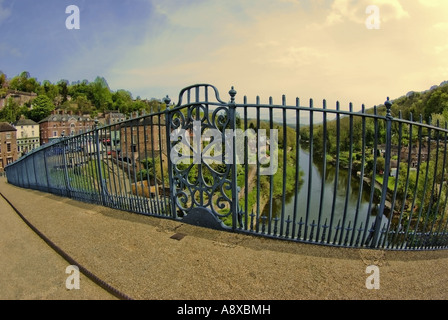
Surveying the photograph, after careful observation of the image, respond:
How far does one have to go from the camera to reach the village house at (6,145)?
45.1m

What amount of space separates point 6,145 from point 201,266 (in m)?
55.4

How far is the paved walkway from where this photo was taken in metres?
2.88

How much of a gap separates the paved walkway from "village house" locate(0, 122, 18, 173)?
5180 cm

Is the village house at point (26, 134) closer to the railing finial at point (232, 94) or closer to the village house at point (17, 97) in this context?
the village house at point (17, 97)

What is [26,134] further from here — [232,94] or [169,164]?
[232,94]

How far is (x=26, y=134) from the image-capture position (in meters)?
55.5

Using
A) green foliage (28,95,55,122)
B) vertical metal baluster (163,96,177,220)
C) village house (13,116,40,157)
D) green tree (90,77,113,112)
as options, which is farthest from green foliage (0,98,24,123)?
vertical metal baluster (163,96,177,220)

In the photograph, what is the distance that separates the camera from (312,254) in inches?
141

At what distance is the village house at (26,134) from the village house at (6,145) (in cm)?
564

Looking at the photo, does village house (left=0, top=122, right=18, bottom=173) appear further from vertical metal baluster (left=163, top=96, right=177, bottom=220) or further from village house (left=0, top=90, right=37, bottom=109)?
vertical metal baluster (left=163, top=96, right=177, bottom=220)

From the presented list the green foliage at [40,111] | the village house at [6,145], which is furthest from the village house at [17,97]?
the village house at [6,145]
